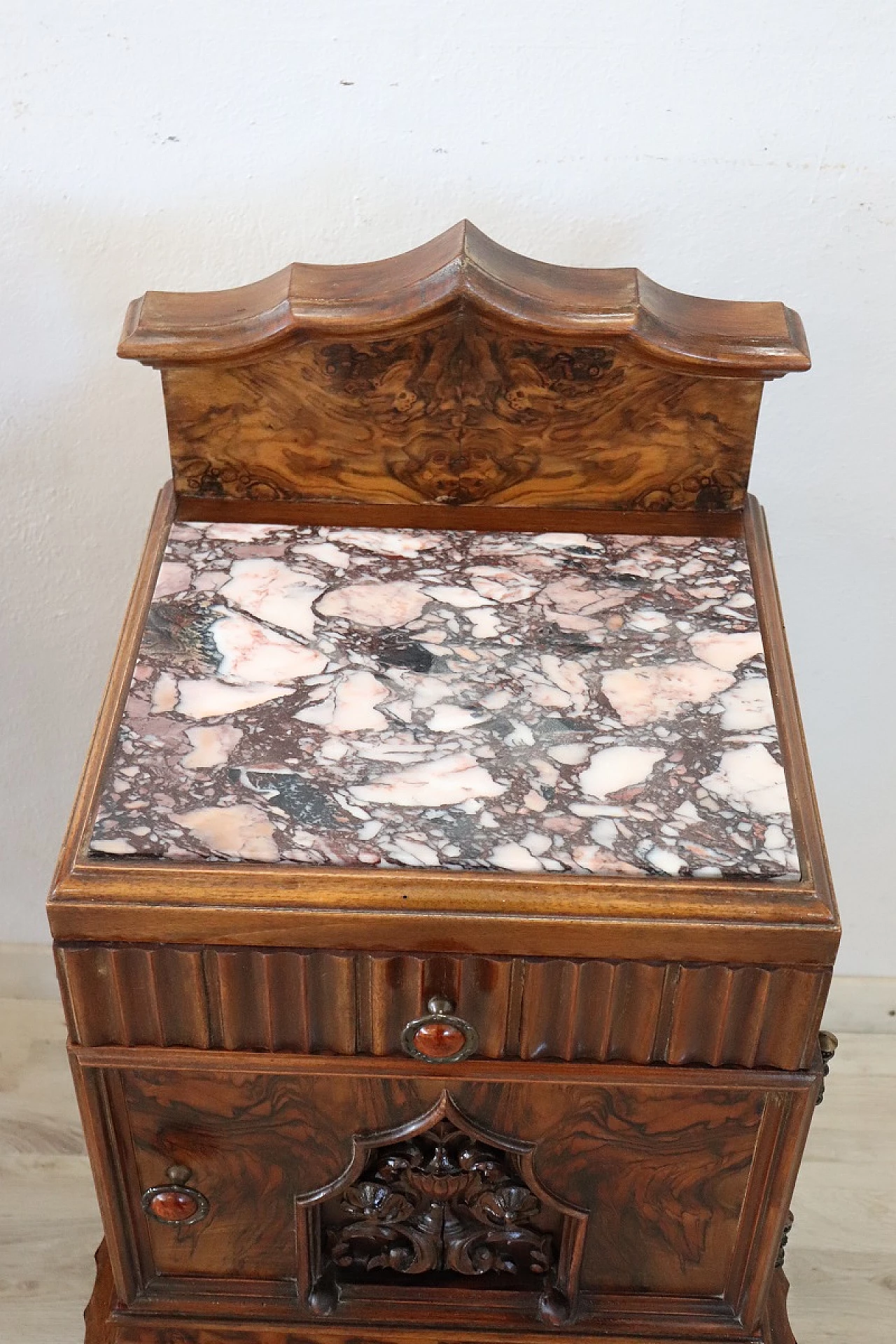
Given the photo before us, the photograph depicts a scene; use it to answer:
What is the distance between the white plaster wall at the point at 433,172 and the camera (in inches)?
43.4

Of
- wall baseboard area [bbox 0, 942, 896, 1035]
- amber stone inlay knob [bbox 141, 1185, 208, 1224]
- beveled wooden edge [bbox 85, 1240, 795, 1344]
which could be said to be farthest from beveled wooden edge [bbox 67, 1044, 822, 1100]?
wall baseboard area [bbox 0, 942, 896, 1035]

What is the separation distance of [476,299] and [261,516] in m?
0.25

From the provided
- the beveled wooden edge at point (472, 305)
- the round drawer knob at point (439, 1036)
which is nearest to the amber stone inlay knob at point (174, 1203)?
the round drawer knob at point (439, 1036)

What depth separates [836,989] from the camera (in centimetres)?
173

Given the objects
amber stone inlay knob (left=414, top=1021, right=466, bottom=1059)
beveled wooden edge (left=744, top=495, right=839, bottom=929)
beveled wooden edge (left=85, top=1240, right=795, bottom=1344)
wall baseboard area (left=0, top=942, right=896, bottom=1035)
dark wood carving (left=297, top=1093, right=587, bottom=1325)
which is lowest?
wall baseboard area (left=0, top=942, right=896, bottom=1035)

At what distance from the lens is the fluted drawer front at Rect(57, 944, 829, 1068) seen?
2.89 feet

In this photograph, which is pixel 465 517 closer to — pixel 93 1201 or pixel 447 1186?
pixel 447 1186

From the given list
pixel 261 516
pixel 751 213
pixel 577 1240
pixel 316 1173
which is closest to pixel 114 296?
pixel 261 516

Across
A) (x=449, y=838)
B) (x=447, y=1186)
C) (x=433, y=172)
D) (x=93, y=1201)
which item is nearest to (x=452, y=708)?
(x=449, y=838)

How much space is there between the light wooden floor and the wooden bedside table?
365mm

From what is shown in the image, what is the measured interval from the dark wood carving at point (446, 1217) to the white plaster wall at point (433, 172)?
650 mm

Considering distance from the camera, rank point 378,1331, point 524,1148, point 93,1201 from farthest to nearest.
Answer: point 93,1201 < point 378,1331 < point 524,1148

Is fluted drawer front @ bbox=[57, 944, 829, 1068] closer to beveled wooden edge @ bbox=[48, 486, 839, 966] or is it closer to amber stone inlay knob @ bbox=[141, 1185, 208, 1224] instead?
beveled wooden edge @ bbox=[48, 486, 839, 966]

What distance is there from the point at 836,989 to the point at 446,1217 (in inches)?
33.0
